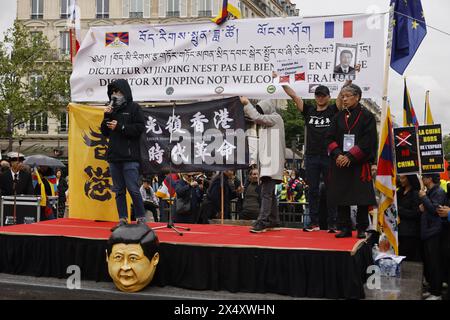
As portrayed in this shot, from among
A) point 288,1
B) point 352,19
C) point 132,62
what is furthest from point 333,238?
point 288,1

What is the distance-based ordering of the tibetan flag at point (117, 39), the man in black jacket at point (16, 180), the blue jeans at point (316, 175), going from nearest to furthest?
the blue jeans at point (316, 175), the tibetan flag at point (117, 39), the man in black jacket at point (16, 180)

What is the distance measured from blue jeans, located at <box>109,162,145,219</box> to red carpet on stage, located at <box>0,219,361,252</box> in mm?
Answer: 366

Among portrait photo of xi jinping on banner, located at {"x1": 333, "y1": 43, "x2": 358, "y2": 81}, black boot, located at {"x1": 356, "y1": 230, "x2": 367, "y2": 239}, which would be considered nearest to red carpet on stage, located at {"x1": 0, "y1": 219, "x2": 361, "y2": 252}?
black boot, located at {"x1": 356, "y1": 230, "x2": 367, "y2": 239}

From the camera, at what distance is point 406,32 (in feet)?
24.0

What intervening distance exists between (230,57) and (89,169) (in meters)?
2.79

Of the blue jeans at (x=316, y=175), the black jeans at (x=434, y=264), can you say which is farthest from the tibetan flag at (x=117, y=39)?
the black jeans at (x=434, y=264)

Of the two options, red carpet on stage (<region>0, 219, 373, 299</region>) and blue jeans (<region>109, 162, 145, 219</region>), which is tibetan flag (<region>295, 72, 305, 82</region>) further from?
blue jeans (<region>109, 162, 145, 219</region>)

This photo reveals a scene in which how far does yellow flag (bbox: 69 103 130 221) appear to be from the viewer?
834 centimetres

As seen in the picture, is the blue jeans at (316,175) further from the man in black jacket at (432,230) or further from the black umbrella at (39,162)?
the black umbrella at (39,162)

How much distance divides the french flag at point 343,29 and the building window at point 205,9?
3893 cm

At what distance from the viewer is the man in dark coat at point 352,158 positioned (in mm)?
6383

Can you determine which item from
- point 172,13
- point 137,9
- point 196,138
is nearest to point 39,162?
point 196,138

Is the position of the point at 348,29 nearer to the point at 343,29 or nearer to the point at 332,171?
the point at 343,29

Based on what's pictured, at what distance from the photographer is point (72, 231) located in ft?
23.0
